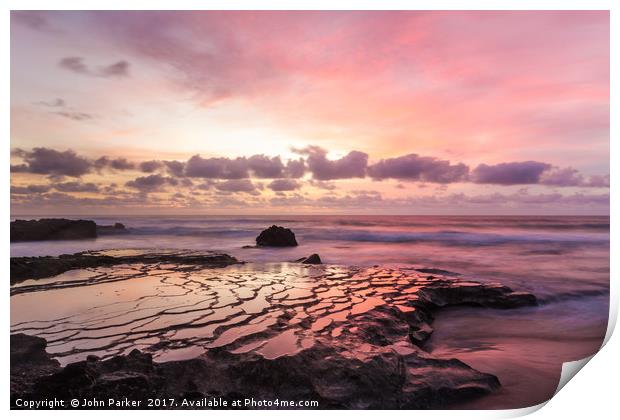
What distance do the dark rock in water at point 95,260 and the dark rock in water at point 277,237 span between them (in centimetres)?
121

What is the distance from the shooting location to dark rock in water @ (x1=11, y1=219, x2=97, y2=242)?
4422 millimetres

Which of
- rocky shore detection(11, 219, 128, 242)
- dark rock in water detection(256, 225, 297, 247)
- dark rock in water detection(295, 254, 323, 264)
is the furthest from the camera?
dark rock in water detection(256, 225, 297, 247)

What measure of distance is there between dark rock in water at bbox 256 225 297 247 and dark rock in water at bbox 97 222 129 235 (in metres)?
2.23

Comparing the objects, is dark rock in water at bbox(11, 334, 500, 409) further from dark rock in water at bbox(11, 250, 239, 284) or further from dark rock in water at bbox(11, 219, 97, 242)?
dark rock in water at bbox(11, 219, 97, 242)

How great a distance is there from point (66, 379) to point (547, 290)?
4757 mm

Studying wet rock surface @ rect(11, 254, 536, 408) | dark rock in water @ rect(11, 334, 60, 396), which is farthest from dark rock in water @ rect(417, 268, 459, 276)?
dark rock in water @ rect(11, 334, 60, 396)

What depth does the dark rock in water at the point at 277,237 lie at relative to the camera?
21.9 feet

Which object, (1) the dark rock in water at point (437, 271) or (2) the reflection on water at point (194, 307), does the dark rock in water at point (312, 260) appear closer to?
(2) the reflection on water at point (194, 307)

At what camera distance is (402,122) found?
12.9ft

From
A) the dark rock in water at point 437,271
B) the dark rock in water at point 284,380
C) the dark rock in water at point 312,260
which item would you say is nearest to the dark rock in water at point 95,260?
the dark rock in water at point 312,260

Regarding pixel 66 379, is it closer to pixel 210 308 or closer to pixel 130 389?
pixel 130 389

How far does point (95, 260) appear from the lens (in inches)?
189

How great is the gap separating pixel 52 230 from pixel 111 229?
848mm
